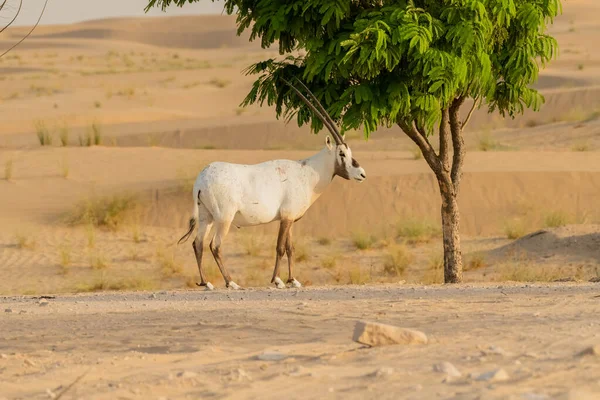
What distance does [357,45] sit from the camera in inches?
466

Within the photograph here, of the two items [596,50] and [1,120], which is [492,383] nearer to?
[1,120]

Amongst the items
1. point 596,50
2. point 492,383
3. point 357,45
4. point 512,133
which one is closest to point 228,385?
point 492,383

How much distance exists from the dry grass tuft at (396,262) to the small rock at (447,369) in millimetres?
11001

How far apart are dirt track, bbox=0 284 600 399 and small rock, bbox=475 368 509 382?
0.05m

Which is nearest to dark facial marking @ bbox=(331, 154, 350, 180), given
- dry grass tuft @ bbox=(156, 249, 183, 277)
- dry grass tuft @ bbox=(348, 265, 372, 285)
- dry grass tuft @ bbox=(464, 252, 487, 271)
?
dry grass tuft @ bbox=(348, 265, 372, 285)

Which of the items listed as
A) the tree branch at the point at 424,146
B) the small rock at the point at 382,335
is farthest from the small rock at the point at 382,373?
the tree branch at the point at 424,146

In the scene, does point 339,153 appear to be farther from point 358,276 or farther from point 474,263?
point 474,263

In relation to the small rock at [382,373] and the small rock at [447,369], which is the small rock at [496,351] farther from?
→ the small rock at [382,373]

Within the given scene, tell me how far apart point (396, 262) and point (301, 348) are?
33.6 feet

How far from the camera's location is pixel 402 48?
39.1ft

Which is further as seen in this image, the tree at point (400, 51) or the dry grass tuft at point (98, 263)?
the dry grass tuft at point (98, 263)

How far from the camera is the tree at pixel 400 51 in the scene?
12.0 m

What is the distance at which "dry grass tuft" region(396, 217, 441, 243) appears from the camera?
65.9 ft

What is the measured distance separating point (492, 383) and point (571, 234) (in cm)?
1235
